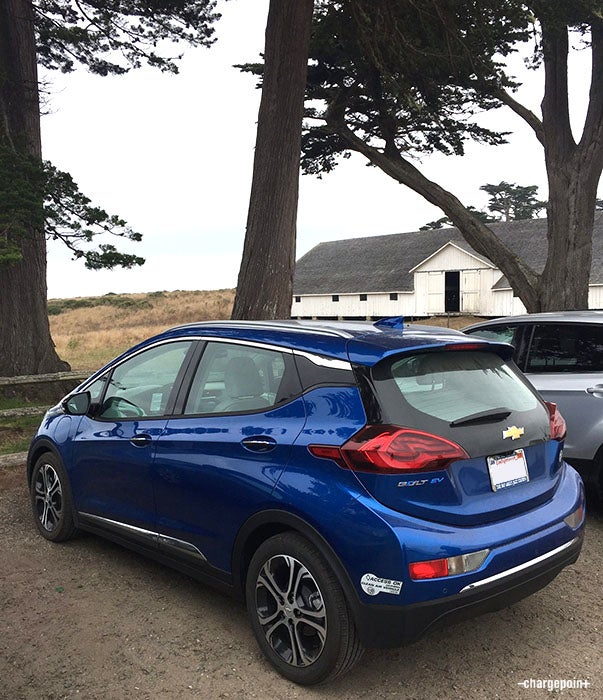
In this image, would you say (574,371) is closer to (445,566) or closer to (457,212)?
(445,566)

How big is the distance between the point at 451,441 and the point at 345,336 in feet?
2.59

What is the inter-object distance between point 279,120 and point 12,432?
6.36m

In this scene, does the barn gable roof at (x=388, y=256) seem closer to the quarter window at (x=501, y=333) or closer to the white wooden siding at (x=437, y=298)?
the white wooden siding at (x=437, y=298)

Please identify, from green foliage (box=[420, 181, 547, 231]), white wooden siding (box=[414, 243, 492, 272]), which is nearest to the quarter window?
white wooden siding (box=[414, 243, 492, 272])

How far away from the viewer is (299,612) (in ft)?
10.9

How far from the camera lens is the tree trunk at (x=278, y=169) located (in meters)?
10.5

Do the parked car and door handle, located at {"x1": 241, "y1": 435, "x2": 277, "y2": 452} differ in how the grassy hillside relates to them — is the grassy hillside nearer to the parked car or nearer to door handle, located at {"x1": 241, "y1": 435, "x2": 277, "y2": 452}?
the parked car

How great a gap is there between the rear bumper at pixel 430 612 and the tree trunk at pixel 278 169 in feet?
24.6

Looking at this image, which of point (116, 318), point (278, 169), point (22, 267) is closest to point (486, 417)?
point (278, 169)

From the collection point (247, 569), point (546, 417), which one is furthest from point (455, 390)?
point (247, 569)

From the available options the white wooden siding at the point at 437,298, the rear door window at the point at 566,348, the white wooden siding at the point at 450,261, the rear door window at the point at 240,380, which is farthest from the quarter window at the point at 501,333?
the white wooden siding at the point at 450,261

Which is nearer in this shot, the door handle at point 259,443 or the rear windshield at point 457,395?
the rear windshield at point 457,395

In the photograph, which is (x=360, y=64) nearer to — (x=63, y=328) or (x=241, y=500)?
(x=241, y=500)

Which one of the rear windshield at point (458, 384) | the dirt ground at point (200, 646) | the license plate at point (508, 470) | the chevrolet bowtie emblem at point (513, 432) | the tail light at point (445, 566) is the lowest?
the dirt ground at point (200, 646)
